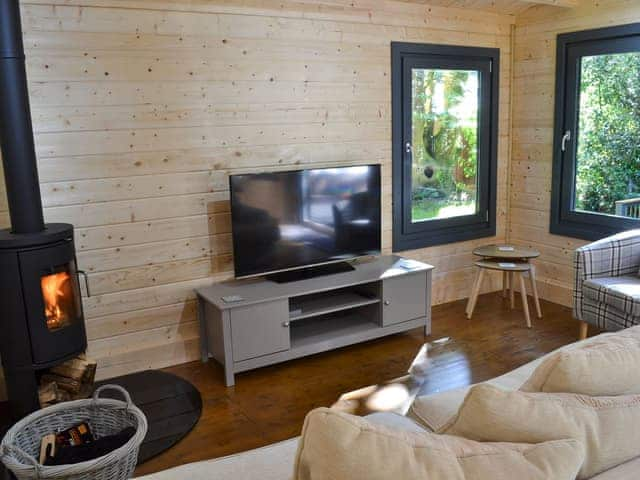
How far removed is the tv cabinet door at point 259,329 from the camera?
338 cm

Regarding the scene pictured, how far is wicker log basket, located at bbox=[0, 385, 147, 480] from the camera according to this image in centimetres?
211

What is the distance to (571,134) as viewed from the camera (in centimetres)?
440

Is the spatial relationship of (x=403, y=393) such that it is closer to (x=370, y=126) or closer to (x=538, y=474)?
(x=370, y=126)

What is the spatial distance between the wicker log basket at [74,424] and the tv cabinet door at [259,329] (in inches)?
36.2

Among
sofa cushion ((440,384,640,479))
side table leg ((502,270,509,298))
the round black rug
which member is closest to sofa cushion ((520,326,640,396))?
sofa cushion ((440,384,640,479))

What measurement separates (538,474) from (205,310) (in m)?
2.74

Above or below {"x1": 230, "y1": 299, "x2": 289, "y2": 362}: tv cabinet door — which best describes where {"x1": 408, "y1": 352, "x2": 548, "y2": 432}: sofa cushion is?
above

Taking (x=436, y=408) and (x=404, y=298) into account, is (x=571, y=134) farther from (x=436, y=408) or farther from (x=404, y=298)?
(x=436, y=408)

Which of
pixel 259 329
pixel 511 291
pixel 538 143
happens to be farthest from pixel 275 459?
pixel 538 143

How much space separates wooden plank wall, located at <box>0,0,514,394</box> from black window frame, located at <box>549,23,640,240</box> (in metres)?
1.19

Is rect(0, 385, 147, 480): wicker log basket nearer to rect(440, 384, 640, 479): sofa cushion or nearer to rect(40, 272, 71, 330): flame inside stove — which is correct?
rect(40, 272, 71, 330): flame inside stove

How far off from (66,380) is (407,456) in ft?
7.72

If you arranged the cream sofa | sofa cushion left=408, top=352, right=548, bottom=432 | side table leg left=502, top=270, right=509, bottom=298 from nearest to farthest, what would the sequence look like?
the cream sofa
sofa cushion left=408, top=352, right=548, bottom=432
side table leg left=502, top=270, right=509, bottom=298

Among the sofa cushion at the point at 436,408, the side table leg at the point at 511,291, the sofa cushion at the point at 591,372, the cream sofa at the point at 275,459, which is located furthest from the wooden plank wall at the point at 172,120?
the sofa cushion at the point at 591,372
